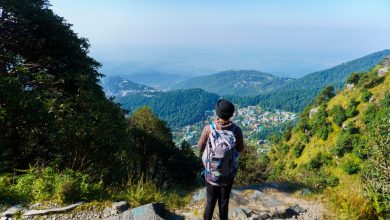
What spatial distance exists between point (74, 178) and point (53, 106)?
5.09 metres

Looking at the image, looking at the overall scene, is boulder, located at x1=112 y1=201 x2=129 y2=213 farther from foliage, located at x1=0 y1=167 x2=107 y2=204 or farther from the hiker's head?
the hiker's head

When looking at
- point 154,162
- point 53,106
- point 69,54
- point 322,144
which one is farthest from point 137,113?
point 322,144

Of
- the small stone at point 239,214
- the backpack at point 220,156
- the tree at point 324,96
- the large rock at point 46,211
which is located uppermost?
the backpack at point 220,156

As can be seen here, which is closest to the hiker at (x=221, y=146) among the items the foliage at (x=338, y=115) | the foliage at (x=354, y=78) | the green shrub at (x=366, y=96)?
the foliage at (x=338, y=115)

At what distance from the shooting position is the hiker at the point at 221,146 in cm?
513

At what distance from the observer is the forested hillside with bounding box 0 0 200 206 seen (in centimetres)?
732

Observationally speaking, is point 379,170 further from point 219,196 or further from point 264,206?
point 219,196

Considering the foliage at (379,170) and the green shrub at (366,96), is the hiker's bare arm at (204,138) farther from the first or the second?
the green shrub at (366,96)

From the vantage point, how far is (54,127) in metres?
10.3

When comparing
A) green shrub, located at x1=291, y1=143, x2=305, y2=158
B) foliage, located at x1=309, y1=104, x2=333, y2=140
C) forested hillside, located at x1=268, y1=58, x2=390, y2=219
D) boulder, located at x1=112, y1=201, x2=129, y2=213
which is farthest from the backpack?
green shrub, located at x1=291, y1=143, x2=305, y2=158

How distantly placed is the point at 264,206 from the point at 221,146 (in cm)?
457

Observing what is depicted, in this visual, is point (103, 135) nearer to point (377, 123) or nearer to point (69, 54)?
point (377, 123)

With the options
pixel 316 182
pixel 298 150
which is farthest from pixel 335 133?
pixel 316 182

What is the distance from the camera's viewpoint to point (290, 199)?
9.96 m
